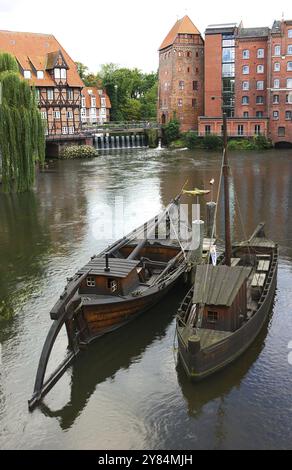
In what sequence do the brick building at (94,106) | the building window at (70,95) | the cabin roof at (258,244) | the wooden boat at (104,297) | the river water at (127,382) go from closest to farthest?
the river water at (127,382)
the wooden boat at (104,297)
the cabin roof at (258,244)
the building window at (70,95)
the brick building at (94,106)

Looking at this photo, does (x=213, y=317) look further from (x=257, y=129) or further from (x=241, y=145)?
(x=257, y=129)

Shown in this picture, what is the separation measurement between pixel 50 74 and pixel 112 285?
193ft

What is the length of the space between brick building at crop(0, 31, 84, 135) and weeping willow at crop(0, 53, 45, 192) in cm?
3071

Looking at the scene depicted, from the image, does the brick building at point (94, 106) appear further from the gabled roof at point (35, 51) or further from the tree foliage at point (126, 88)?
the gabled roof at point (35, 51)

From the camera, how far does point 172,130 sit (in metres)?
82.3

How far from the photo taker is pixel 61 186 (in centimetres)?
4762

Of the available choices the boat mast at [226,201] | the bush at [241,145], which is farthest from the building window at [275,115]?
the boat mast at [226,201]

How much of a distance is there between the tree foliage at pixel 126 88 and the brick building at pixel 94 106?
265 cm

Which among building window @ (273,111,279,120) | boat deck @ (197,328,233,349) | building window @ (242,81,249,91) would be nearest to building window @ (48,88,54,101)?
building window @ (242,81,249,91)

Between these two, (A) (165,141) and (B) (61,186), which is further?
(A) (165,141)

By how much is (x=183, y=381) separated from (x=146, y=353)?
218 centimetres

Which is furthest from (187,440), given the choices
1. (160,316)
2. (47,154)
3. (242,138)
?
(242,138)

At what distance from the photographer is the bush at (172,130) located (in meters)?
82.4

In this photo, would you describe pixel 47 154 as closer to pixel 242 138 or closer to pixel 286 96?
pixel 242 138
